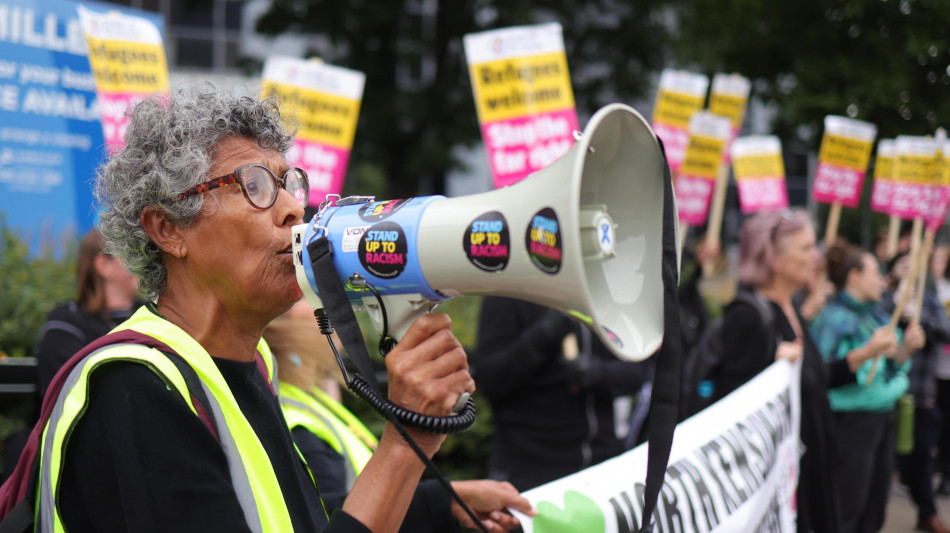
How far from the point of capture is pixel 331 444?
2279 mm

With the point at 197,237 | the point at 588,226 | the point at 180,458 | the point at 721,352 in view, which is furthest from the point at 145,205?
the point at 721,352

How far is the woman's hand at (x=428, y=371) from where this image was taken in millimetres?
1354

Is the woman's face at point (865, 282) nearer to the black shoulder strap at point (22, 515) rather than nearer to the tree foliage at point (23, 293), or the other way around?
the tree foliage at point (23, 293)

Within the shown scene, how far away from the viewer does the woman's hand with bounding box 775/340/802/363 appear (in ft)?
12.6

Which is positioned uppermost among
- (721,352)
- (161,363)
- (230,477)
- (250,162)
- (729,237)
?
(250,162)

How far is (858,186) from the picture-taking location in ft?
25.7

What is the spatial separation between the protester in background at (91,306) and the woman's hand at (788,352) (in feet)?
8.63

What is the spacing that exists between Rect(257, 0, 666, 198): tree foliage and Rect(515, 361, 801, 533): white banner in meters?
11.6

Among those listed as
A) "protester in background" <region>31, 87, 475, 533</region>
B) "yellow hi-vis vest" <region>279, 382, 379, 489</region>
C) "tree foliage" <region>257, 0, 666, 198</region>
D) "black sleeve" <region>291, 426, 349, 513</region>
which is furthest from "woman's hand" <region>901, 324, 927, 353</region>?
"tree foliage" <region>257, 0, 666, 198</region>

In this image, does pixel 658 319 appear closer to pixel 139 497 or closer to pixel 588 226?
pixel 588 226

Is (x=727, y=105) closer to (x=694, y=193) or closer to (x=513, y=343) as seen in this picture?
(x=694, y=193)

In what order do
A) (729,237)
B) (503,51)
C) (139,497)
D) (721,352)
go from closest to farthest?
(139,497)
(721,352)
(503,51)
(729,237)

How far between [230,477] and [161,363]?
0.20m

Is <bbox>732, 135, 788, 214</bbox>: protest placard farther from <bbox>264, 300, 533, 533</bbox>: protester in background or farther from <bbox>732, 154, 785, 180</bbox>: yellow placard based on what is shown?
<bbox>264, 300, 533, 533</bbox>: protester in background
